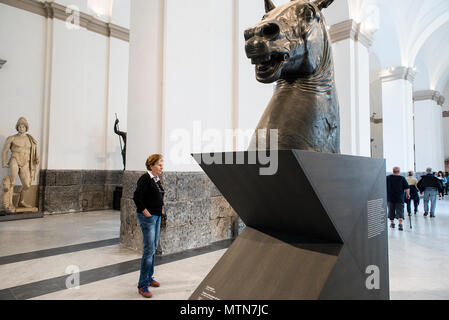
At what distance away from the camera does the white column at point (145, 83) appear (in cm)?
457

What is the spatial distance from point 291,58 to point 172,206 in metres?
3.39

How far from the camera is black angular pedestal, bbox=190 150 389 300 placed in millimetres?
1209

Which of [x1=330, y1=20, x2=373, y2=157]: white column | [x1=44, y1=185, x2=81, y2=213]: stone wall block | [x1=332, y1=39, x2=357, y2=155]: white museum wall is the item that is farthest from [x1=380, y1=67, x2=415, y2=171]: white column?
[x1=44, y1=185, x2=81, y2=213]: stone wall block

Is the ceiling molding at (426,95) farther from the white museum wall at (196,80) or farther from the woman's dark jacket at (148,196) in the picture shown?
the woman's dark jacket at (148,196)

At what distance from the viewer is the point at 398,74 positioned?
12.3 m

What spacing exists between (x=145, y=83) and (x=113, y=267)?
2.77 m

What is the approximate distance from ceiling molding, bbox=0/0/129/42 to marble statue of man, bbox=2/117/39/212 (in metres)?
3.29

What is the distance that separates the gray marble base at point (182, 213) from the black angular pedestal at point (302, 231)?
9.54 ft

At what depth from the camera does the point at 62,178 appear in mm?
8367

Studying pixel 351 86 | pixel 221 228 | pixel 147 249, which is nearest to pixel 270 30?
pixel 147 249

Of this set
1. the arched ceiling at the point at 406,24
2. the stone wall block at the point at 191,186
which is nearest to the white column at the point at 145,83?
the stone wall block at the point at 191,186

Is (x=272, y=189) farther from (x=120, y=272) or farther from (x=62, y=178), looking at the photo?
(x=62, y=178)

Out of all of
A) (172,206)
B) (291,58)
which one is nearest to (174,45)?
(172,206)

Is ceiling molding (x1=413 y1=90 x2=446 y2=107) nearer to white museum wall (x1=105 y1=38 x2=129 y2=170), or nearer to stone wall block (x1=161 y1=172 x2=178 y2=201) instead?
white museum wall (x1=105 y1=38 x2=129 y2=170)
